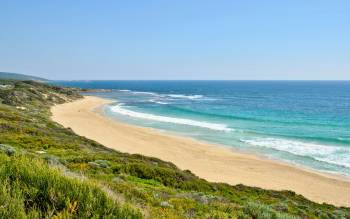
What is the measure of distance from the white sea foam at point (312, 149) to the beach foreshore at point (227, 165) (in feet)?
12.9

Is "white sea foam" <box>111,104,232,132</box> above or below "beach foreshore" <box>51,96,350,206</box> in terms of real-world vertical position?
above

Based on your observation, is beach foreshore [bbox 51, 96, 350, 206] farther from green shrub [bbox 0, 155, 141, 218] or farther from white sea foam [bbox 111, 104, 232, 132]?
green shrub [bbox 0, 155, 141, 218]

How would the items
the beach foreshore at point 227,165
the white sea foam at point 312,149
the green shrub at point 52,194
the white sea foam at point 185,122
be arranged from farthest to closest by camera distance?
the white sea foam at point 185,122, the white sea foam at point 312,149, the beach foreshore at point 227,165, the green shrub at point 52,194

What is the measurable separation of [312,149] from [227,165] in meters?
10.2

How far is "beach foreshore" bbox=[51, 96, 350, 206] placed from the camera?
2062 centimetres

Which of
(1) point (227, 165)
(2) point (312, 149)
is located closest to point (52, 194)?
(1) point (227, 165)

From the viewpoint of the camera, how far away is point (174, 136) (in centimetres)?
3650

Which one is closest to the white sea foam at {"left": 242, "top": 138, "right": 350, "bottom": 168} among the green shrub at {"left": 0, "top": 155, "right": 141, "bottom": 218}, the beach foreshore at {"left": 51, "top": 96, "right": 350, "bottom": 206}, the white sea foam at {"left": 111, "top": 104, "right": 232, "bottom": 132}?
the beach foreshore at {"left": 51, "top": 96, "right": 350, "bottom": 206}

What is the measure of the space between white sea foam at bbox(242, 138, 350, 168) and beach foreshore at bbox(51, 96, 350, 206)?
3.93m

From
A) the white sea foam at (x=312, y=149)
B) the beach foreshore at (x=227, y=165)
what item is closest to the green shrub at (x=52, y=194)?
the beach foreshore at (x=227, y=165)

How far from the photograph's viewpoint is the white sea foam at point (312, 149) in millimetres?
27288

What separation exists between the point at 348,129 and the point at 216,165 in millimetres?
25187

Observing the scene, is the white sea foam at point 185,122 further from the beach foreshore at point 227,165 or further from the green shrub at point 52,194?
the green shrub at point 52,194

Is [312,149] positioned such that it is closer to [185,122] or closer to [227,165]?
[227,165]
